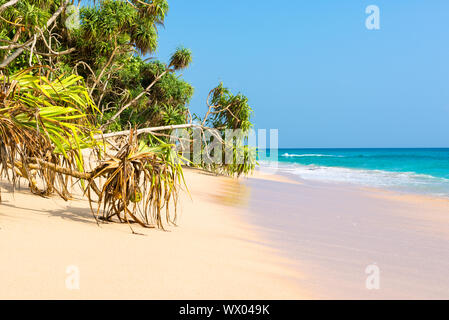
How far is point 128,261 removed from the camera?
8.32 ft

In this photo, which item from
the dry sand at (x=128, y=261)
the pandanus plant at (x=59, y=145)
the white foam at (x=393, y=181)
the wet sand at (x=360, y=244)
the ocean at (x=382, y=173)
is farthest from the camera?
the ocean at (x=382, y=173)

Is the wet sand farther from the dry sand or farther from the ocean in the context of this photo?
the ocean

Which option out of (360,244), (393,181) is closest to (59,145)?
(360,244)

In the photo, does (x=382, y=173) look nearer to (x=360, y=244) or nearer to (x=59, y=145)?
(x=360, y=244)

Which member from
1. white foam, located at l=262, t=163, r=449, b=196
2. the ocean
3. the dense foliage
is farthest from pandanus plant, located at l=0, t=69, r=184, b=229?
white foam, located at l=262, t=163, r=449, b=196

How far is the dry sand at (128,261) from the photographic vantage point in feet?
6.82

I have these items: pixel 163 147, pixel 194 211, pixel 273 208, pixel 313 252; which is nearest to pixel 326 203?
pixel 273 208

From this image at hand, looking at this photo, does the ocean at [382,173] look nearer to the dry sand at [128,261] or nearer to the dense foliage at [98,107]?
the dense foliage at [98,107]

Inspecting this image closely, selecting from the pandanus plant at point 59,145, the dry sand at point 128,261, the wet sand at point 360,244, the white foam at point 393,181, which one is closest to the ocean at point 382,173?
the white foam at point 393,181

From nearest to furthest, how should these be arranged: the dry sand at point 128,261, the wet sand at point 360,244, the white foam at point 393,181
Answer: the dry sand at point 128,261, the wet sand at point 360,244, the white foam at point 393,181

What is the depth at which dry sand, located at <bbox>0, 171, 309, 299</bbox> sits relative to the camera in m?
2.08

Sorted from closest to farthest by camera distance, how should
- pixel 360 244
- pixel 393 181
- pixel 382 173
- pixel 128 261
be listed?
pixel 128 261
pixel 360 244
pixel 393 181
pixel 382 173

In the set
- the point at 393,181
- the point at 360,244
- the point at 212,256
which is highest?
the point at 212,256
